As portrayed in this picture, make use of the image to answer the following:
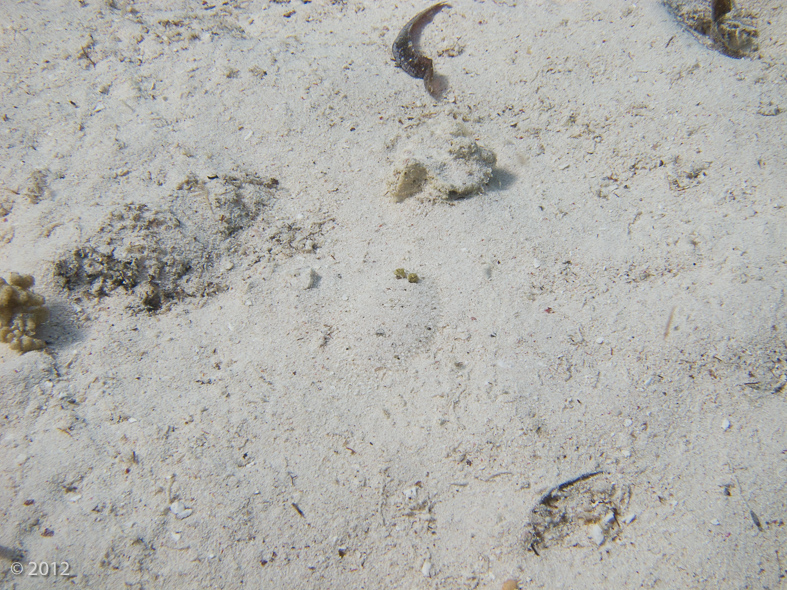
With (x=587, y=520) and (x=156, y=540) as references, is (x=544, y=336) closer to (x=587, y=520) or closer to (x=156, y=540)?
(x=587, y=520)

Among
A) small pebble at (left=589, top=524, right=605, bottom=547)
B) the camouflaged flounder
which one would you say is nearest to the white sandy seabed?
small pebble at (left=589, top=524, right=605, bottom=547)

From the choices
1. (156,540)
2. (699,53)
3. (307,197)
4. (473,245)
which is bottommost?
(156,540)

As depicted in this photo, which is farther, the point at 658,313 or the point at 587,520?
the point at 658,313

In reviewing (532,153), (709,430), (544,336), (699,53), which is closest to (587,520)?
(709,430)

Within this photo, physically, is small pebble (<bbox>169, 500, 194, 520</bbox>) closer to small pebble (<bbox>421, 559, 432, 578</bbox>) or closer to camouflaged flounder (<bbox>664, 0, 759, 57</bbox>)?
small pebble (<bbox>421, 559, 432, 578</bbox>)

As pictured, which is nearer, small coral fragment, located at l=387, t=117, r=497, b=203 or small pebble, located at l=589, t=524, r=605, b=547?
small pebble, located at l=589, t=524, r=605, b=547

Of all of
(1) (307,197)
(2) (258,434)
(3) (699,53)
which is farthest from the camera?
(3) (699,53)

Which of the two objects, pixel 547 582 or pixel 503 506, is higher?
pixel 503 506
